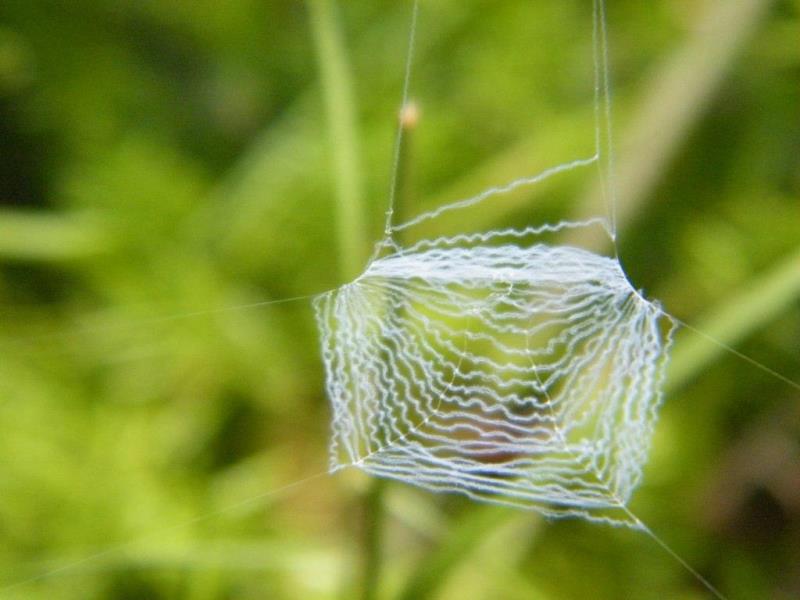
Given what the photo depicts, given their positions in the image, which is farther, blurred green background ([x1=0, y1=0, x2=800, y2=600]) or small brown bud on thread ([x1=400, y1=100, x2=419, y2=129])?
blurred green background ([x1=0, y1=0, x2=800, y2=600])

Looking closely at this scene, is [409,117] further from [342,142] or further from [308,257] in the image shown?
[308,257]

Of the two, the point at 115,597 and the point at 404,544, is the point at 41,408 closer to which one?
the point at 115,597

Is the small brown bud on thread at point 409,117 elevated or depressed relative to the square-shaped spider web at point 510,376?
elevated

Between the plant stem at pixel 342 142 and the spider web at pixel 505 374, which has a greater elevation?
the plant stem at pixel 342 142

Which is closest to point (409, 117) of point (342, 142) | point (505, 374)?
point (342, 142)

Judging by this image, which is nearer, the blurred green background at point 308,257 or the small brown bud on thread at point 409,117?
the small brown bud on thread at point 409,117

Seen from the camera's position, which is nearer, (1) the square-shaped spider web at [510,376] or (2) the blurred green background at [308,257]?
(1) the square-shaped spider web at [510,376]

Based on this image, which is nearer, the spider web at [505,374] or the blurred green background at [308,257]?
the spider web at [505,374]

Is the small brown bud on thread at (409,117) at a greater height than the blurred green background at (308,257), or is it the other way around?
the small brown bud on thread at (409,117)
